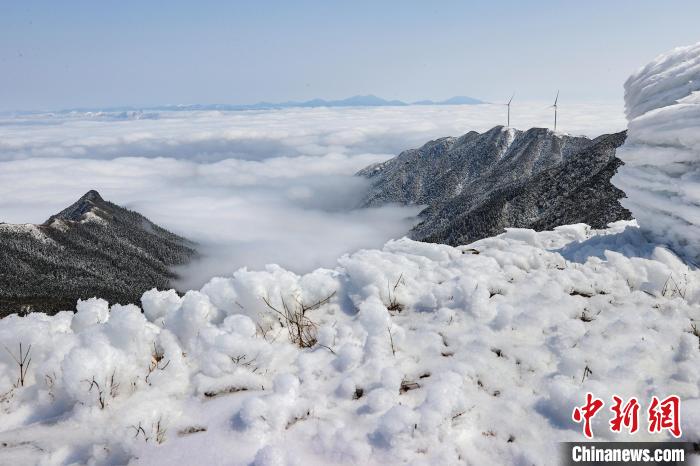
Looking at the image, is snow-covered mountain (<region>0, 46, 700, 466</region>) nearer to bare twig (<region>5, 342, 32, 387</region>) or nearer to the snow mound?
bare twig (<region>5, 342, 32, 387</region>)

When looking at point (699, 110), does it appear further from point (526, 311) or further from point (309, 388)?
point (309, 388)

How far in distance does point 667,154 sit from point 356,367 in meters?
10.8

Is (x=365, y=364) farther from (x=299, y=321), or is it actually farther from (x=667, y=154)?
(x=667, y=154)

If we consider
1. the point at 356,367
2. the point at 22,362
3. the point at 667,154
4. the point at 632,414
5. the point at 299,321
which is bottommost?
the point at 632,414

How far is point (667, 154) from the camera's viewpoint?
11516 mm

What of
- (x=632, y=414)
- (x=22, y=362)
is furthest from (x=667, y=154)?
(x=22, y=362)

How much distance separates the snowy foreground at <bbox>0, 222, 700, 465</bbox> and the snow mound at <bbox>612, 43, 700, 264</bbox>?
78.8 inches

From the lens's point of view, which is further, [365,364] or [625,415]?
[365,364]

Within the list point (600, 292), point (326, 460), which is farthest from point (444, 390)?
point (600, 292)

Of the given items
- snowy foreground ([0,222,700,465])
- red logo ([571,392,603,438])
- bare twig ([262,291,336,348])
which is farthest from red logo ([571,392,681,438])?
bare twig ([262,291,336,348])

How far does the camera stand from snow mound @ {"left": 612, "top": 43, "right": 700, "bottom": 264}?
35.3 ft

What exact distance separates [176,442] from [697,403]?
258 inches

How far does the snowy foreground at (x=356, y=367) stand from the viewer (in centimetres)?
504

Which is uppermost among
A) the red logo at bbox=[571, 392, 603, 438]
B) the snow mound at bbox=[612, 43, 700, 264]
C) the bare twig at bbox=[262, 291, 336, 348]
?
the snow mound at bbox=[612, 43, 700, 264]
